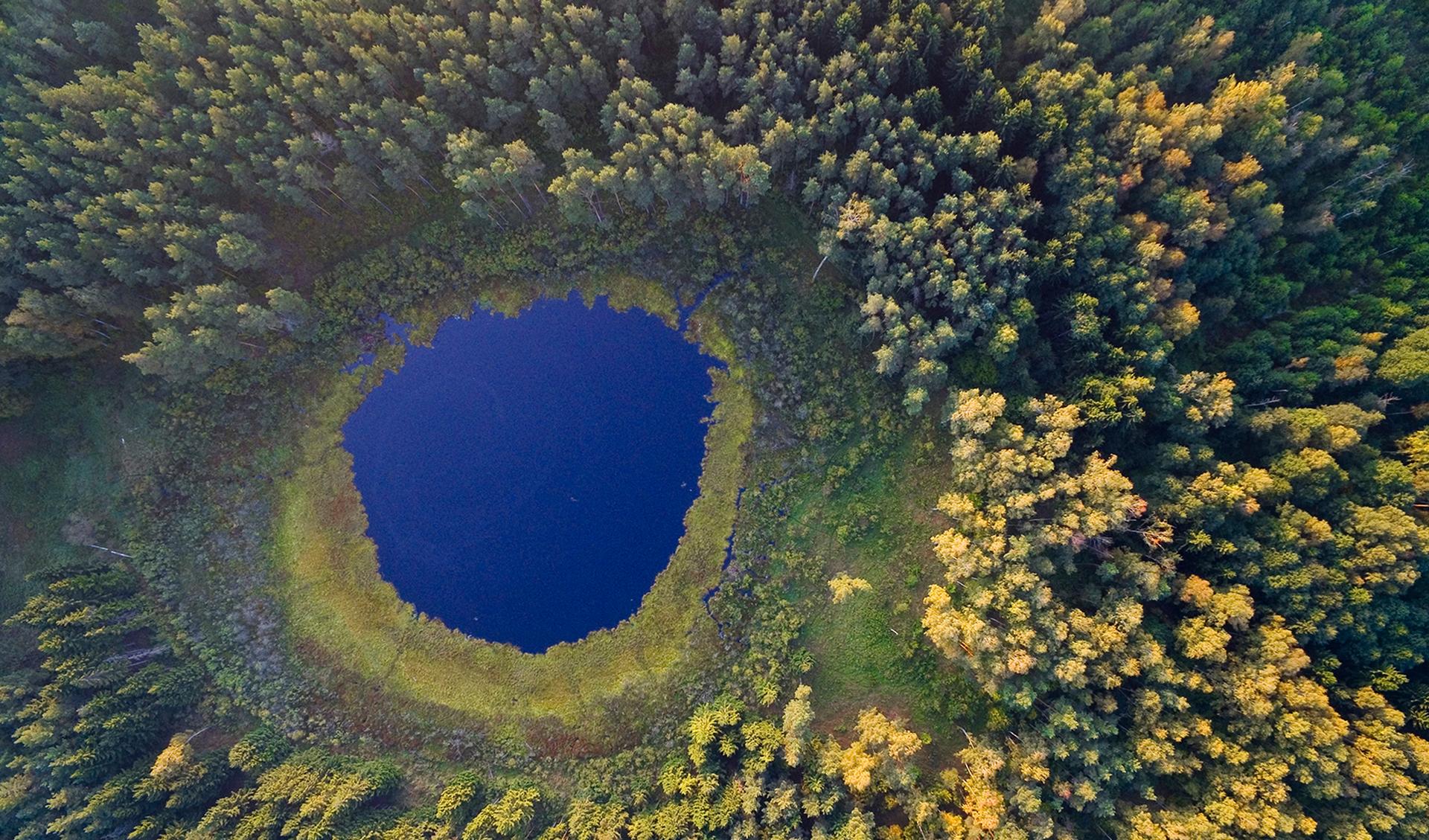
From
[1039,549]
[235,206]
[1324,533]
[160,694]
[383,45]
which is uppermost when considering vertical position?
[383,45]

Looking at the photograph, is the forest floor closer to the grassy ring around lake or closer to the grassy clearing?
the grassy ring around lake

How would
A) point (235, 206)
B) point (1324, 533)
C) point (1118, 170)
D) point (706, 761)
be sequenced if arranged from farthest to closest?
point (235, 206) < point (706, 761) < point (1118, 170) < point (1324, 533)

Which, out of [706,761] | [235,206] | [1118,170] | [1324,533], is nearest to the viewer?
[1324,533]

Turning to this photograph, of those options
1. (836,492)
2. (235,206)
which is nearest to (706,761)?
(836,492)

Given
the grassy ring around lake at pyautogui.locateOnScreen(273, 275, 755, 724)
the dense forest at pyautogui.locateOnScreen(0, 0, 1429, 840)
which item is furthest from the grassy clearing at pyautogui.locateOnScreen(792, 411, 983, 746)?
the grassy ring around lake at pyautogui.locateOnScreen(273, 275, 755, 724)

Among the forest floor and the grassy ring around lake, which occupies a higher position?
the forest floor

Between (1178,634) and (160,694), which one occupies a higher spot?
(160,694)

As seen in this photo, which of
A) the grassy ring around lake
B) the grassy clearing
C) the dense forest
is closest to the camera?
the dense forest

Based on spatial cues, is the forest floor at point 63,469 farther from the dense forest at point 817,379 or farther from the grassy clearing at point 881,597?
the grassy clearing at point 881,597

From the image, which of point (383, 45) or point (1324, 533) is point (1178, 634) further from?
point (383, 45)
